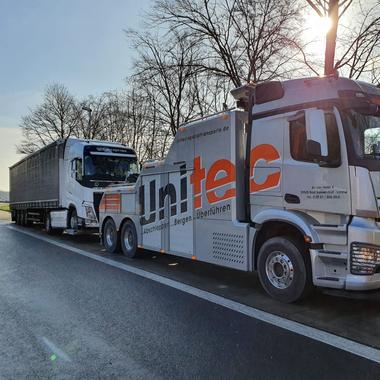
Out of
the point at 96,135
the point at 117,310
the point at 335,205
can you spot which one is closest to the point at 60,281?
the point at 117,310

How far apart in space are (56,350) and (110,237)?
763 centimetres

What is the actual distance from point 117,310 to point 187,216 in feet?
9.07

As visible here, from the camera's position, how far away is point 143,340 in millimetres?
4949

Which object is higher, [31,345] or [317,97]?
[317,97]

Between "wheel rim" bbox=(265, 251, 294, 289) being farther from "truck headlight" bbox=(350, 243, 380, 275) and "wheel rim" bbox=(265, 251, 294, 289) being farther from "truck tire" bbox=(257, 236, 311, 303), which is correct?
"truck headlight" bbox=(350, 243, 380, 275)

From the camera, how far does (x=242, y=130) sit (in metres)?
7.30

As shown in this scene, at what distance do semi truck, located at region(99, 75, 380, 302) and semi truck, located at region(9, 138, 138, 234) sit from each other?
692cm

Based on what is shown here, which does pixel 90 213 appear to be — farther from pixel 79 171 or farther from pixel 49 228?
pixel 49 228

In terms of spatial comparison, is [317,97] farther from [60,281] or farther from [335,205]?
[60,281]

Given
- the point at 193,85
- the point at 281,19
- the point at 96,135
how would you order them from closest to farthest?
the point at 281,19
the point at 193,85
the point at 96,135

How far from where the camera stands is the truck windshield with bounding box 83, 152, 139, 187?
49.5 feet

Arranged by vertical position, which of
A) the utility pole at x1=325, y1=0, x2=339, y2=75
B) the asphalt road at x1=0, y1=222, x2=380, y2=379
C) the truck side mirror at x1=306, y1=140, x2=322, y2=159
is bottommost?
the asphalt road at x1=0, y1=222, x2=380, y2=379

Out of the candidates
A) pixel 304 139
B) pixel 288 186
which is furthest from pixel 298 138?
pixel 288 186

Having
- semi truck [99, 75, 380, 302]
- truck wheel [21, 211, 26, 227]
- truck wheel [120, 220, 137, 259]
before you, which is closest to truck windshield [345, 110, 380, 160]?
semi truck [99, 75, 380, 302]
